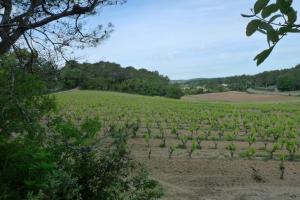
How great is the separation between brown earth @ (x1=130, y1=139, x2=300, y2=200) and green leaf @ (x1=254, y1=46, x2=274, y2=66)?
545 centimetres

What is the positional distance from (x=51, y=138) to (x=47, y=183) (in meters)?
0.75

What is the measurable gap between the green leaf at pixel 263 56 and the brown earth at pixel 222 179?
5.45m

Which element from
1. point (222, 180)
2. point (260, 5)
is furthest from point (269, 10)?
point (222, 180)

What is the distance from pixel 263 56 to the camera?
1.09 m

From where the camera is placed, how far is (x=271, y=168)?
1023cm

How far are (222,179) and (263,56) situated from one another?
786cm

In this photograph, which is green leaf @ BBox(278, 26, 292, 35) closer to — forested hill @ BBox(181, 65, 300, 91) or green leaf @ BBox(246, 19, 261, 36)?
green leaf @ BBox(246, 19, 261, 36)

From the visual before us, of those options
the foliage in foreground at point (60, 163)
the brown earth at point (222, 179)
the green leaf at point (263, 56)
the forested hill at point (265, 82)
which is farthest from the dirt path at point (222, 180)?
the forested hill at point (265, 82)

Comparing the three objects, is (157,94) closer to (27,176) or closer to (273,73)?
(273,73)

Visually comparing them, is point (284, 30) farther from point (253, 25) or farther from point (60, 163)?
point (60, 163)

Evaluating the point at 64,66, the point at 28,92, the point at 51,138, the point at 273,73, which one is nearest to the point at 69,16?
the point at 64,66

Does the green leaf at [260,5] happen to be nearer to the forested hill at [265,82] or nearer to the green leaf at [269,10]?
the green leaf at [269,10]

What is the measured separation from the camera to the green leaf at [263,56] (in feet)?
3.56

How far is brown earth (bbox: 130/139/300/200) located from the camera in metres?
7.55
